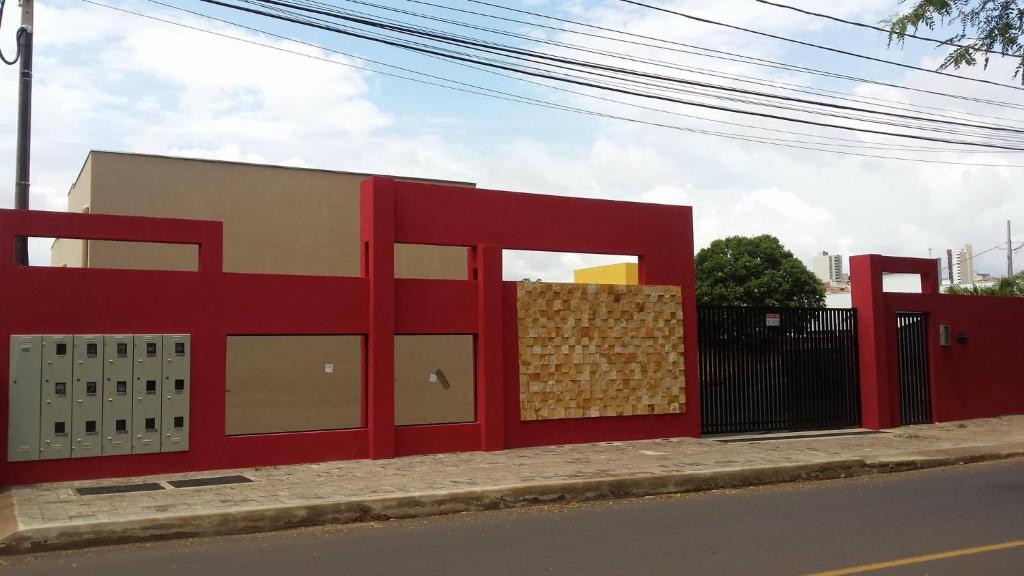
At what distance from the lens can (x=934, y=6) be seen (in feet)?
32.4

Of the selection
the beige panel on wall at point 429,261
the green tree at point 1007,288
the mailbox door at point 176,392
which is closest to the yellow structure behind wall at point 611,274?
the beige panel on wall at point 429,261

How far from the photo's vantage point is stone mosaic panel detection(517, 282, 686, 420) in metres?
15.1

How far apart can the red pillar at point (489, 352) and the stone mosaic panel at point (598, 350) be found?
1.53 ft

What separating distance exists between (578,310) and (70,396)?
26.0 ft

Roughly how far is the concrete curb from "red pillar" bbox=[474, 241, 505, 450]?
3.57 metres

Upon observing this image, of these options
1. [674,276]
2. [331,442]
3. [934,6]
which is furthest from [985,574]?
[674,276]

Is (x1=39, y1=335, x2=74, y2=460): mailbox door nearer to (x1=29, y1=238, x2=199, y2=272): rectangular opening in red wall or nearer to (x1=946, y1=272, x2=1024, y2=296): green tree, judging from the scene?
(x1=29, y1=238, x2=199, y2=272): rectangular opening in red wall

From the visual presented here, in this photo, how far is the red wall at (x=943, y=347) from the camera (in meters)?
18.3

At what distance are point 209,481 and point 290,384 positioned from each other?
10.0 m

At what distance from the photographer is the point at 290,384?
70.4 feet

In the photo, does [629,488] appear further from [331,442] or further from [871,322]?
[871,322]

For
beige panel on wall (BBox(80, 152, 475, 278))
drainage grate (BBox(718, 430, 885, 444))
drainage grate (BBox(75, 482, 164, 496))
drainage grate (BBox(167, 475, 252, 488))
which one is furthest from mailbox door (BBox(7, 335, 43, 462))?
drainage grate (BBox(718, 430, 885, 444))

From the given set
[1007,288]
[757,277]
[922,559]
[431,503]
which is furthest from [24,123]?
[757,277]

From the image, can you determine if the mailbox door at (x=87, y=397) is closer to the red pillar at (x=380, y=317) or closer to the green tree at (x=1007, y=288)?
the red pillar at (x=380, y=317)
